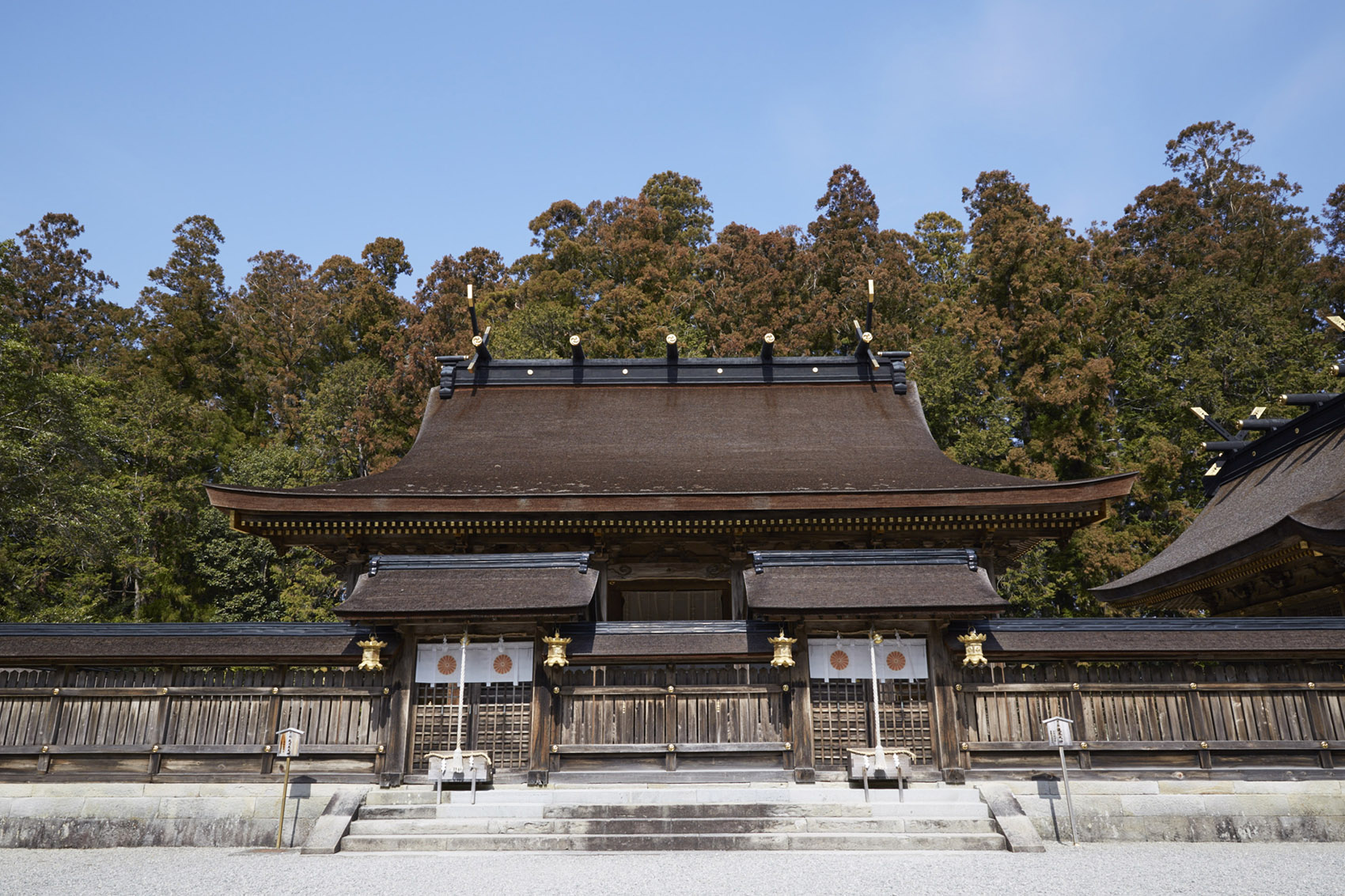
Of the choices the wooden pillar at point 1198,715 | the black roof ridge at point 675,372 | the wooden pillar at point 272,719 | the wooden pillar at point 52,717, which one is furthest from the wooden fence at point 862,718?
the wooden pillar at point 52,717

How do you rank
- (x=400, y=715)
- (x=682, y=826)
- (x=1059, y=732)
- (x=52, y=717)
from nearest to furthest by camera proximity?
(x=682, y=826) → (x=1059, y=732) → (x=52, y=717) → (x=400, y=715)

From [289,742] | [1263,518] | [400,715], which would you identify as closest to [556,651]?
[400,715]

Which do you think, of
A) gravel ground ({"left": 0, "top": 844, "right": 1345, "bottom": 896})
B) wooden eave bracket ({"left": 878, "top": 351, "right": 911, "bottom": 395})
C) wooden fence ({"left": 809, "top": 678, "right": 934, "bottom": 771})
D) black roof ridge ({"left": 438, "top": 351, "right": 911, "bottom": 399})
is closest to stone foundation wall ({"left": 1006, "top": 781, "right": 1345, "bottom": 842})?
gravel ground ({"left": 0, "top": 844, "right": 1345, "bottom": 896})

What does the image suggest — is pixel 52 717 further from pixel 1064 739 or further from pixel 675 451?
pixel 1064 739

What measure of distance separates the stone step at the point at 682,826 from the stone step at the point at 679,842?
83 mm

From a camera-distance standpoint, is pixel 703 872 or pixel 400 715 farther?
pixel 400 715

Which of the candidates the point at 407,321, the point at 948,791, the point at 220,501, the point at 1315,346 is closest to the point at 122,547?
the point at 407,321

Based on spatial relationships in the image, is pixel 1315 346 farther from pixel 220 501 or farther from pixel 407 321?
pixel 407 321

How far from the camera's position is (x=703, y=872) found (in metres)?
8.01

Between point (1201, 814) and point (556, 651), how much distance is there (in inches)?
311

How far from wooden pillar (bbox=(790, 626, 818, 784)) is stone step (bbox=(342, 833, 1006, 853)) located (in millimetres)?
1492

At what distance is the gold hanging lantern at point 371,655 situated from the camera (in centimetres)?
1059

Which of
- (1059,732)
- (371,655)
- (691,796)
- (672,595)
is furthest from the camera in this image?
(672,595)

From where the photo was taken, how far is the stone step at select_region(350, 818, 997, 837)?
9508 millimetres
